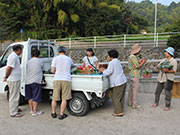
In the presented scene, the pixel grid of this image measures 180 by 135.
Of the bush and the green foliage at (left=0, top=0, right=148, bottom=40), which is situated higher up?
the green foliage at (left=0, top=0, right=148, bottom=40)

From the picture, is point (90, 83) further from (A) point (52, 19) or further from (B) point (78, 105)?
(A) point (52, 19)

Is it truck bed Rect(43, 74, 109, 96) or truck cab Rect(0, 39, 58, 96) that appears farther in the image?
truck cab Rect(0, 39, 58, 96)

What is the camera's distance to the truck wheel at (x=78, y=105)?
4477 millimetres

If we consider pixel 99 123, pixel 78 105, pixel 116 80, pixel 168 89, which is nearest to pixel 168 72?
pixel 168 89

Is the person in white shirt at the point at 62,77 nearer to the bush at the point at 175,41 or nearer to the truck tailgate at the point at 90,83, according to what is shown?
the truck tailgate at the point at 90,83

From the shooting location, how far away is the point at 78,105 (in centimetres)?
458

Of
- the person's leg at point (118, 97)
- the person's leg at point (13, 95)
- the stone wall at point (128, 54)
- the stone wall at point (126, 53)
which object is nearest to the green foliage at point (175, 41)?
the stone wall at point (126, 53)

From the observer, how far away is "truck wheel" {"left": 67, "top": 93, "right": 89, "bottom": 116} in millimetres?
4477

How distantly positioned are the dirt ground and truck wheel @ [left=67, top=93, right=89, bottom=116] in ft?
0.48

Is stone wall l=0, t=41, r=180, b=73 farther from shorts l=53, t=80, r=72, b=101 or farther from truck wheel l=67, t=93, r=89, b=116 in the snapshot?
shorts l=53, t=80, r=72, b=101

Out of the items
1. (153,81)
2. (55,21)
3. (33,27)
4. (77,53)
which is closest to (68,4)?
(55,21)

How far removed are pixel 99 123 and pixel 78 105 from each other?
0.78m

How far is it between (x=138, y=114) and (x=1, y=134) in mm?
3478

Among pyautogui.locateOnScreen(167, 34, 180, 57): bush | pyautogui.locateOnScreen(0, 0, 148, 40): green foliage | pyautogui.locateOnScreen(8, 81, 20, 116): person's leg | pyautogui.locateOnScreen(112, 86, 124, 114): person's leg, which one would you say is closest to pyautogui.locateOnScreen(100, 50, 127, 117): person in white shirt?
pyautogui.locateOnScreen(112, 86, 124, 114): person's leg
